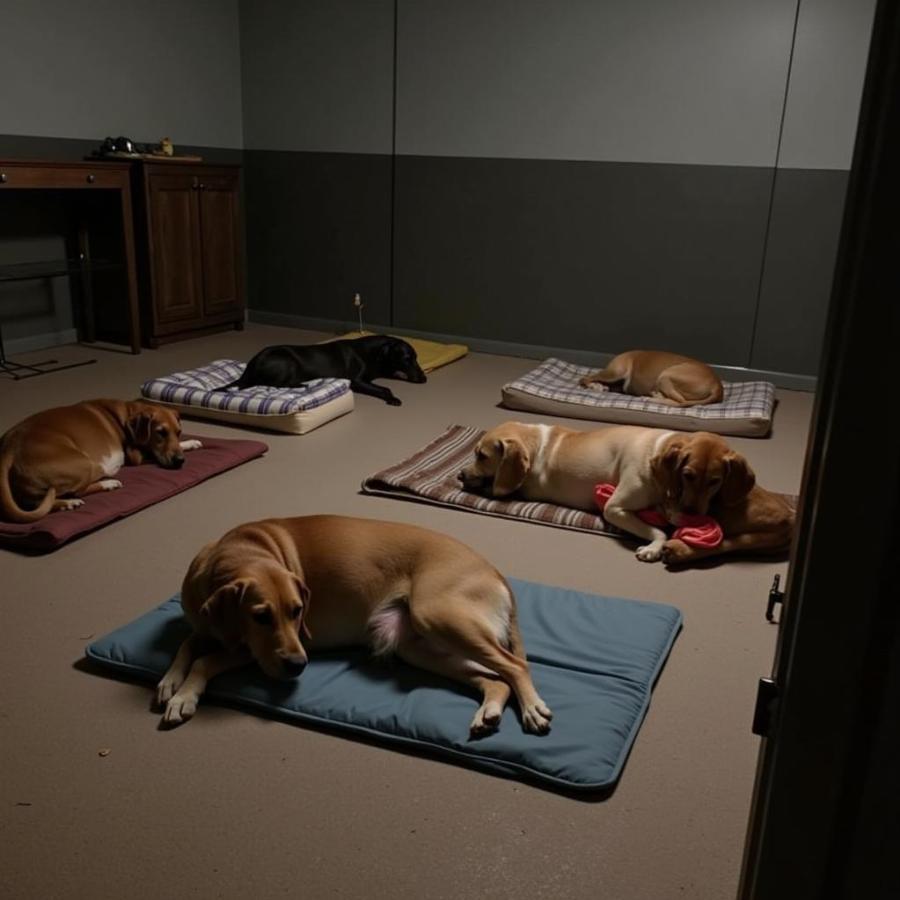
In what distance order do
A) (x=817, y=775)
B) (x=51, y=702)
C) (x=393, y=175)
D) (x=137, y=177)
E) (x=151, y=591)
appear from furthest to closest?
(x=393, y=175), (x=137, y=177), (x=151, y=591), (x=51, y=702), (x=817, y=775)

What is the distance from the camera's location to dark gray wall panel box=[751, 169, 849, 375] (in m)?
5.15

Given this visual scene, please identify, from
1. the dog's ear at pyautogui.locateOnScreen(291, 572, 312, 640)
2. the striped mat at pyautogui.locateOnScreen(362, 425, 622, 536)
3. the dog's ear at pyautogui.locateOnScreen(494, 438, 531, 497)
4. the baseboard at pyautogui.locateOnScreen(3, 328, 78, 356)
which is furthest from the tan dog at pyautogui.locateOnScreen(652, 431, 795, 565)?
the baseboard at pyautogui.locateOnScreen(3, 328, 78, 356)

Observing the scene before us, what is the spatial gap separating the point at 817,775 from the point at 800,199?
16.5ft

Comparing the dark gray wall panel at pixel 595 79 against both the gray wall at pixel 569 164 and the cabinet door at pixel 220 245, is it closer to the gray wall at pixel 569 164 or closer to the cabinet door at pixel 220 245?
the gray wall at pixel 569 164

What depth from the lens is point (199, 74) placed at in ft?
20.7

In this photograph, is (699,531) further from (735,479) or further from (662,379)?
(662,379)

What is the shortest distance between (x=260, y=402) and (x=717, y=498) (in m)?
2.20

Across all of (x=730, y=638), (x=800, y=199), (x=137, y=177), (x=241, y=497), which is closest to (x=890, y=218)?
(x=730, y=638)

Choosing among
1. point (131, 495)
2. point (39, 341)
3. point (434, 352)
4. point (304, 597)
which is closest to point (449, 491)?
point (131, 495)

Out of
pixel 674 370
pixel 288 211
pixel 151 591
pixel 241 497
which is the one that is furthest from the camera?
pixel 288 211

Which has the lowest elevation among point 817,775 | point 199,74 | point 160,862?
point 160,862

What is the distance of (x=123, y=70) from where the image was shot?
19.0ft

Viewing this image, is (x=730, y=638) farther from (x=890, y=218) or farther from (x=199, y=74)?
(x=199, y=74)

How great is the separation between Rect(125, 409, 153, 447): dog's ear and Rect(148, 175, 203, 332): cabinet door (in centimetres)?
250
